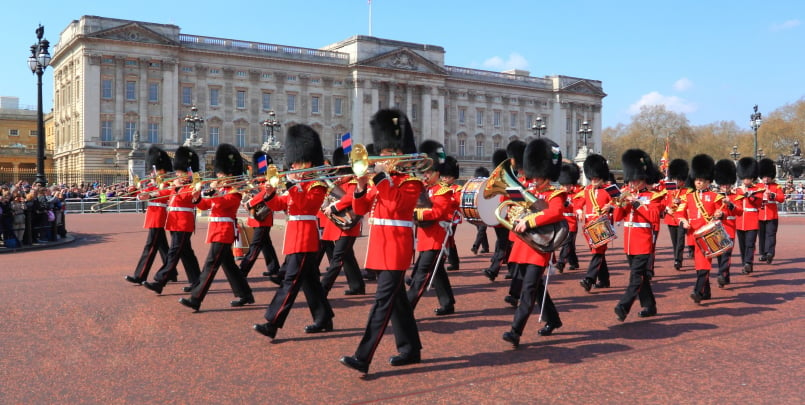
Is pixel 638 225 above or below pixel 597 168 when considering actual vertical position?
below

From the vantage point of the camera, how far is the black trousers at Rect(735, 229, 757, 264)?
396 inches

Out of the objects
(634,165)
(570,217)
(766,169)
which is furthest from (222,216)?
(766,169)

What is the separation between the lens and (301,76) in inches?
2162

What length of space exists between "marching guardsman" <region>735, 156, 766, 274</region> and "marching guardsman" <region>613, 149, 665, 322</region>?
3245 mm

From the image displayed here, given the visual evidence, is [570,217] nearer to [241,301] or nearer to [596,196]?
[596,196]

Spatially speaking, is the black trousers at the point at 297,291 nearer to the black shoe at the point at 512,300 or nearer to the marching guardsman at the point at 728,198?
the black shoe at the point at 512,300

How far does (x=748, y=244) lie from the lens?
33.6ft

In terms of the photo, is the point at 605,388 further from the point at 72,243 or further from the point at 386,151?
the point at 72,243

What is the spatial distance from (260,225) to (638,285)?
4.42 meters

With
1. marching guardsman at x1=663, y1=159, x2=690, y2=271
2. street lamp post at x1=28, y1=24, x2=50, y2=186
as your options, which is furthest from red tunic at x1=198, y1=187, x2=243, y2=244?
street lamp post at x1=28, y1=24, x2=50, y2=186

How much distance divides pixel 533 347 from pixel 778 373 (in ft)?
5.54

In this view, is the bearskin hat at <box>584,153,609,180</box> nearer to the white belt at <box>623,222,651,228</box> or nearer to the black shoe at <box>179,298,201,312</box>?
the white belt at <box>623,222,651,228</box>

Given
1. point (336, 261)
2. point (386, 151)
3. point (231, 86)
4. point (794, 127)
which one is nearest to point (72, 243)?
point (336, 261)

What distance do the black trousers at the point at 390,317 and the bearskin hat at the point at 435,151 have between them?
2127 millimetres
